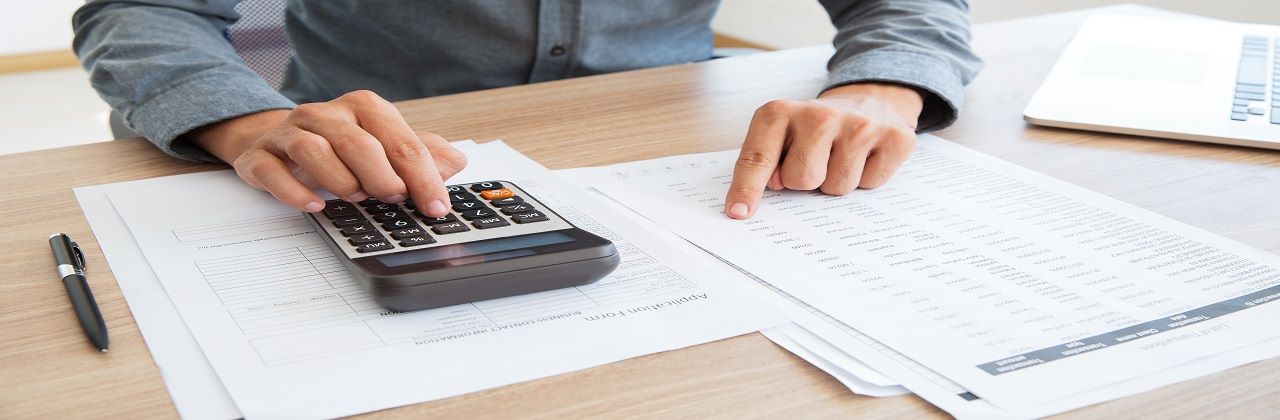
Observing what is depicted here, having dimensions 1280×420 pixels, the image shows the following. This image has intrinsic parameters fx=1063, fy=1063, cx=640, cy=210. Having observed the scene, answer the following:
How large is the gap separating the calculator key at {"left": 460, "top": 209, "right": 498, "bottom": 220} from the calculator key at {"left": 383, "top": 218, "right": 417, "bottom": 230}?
3cm

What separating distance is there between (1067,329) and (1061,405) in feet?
0.23

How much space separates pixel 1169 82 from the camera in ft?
2.94

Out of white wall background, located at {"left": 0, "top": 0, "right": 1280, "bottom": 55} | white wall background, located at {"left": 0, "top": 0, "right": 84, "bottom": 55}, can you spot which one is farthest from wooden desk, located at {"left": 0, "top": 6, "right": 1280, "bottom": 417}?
white wall background, located at {"left": 0, "top": 0, "right": 84, "bottom": 55}

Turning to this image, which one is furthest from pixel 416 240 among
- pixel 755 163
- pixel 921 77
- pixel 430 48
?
pixel 430 48

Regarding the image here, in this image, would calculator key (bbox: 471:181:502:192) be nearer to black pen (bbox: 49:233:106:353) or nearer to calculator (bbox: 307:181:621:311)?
calculator (bbox: 307:181:621:311)

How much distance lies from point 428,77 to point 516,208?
546 mm

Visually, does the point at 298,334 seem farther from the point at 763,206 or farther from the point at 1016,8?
the point at 1016,8

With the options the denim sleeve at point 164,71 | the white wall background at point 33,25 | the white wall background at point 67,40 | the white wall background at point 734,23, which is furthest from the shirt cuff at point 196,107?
the white wall background at point 33,25

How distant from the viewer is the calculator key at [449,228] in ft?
1.70

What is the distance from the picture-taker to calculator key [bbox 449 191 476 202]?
58 cm

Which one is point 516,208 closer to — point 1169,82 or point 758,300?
point 758,300

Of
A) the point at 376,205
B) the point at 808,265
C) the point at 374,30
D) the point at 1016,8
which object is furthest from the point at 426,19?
the point at 1016,8

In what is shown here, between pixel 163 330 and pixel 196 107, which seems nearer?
pixel 163 330

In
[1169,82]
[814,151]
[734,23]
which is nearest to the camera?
[814,151]
